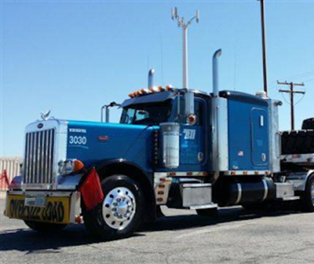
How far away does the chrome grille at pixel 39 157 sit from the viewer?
762cm

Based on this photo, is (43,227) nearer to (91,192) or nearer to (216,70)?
(91,192)

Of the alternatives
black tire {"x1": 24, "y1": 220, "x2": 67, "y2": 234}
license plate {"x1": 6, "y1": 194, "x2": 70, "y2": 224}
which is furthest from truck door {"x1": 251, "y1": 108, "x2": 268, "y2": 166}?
license plate {"x1": 6, "y1": 194, "x2": 70, "y2": 224}

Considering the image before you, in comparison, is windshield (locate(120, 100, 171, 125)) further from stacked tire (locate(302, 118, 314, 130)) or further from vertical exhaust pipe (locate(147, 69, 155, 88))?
stacked tire (locate(302, 118, 314, 130))

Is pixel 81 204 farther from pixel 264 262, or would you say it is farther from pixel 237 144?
pixel 237 144

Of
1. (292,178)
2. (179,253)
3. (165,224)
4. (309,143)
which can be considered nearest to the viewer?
(179,253)

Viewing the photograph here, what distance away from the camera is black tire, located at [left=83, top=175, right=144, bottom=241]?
7.13 m

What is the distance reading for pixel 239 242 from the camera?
23.4 ft

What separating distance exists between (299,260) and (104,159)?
365cm

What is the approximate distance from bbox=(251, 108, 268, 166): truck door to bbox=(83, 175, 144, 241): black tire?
156 inches

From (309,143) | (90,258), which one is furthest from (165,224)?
(309,143)

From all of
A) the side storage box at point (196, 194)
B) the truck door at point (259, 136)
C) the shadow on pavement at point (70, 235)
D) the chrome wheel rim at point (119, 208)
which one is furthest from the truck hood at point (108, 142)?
the truck door at point (259, 136)

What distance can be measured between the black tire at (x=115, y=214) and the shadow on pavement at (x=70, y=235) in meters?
0.29

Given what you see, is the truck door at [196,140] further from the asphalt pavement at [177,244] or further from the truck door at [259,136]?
the truck door at [259,136]

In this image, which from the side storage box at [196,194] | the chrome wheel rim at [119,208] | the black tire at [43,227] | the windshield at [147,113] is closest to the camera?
the chrome wheel rim at [119,208]
